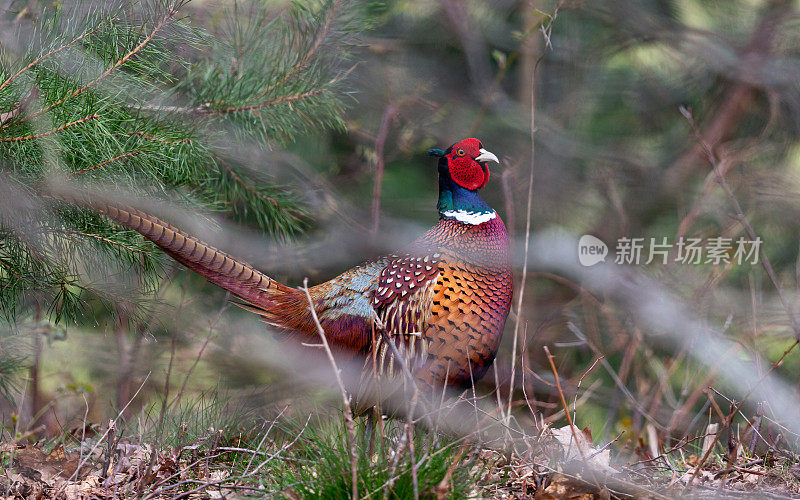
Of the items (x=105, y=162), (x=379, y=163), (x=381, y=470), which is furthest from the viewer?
(x=379, y=163)

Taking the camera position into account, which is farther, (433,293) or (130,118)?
(433,293)

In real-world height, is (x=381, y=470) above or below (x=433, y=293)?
below

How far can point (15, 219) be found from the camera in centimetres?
Result: 192

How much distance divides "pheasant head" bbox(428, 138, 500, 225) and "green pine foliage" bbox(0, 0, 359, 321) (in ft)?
1.72

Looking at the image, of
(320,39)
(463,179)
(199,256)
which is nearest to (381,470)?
(199,256)

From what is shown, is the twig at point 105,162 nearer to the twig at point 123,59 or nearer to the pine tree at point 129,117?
the pine tree at point 129,117

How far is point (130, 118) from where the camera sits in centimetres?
196

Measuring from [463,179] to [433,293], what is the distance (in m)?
0.37

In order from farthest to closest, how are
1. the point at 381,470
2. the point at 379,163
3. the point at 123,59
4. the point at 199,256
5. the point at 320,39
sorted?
the point at 379,163, the point at 320,39, the point at 199,256, the point at 123,59, the point at 381,470

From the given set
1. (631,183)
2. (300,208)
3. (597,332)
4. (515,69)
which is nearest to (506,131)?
(515,69)

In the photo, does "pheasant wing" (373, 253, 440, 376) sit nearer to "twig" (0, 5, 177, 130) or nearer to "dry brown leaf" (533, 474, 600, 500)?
"dry brown leaf" (533, 474, 600, 500)

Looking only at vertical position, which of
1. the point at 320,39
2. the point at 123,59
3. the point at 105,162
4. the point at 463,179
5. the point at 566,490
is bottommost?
the point at 566,490

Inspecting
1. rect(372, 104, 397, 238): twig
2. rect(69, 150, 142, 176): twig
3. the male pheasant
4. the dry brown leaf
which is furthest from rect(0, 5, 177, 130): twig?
the dry brown leaf

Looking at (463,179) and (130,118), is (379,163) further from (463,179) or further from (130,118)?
(130,118)
